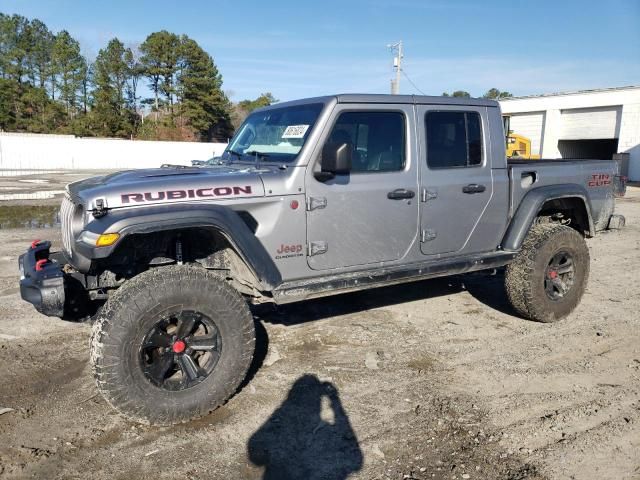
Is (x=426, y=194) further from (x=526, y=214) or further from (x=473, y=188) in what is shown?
(x=526, y=214)

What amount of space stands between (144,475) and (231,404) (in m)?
0.85

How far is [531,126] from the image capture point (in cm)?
2989

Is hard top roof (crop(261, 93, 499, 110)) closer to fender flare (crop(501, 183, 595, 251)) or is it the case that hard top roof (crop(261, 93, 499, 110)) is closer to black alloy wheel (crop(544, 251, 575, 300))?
fender flare (crop(501, 183, 595, 251))

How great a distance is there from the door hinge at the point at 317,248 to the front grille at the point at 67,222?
1.63 metres

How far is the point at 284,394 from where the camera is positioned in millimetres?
3721

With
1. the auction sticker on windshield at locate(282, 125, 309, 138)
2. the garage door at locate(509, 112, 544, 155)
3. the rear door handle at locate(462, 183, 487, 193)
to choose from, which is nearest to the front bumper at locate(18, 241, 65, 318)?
the auction sticker on windshield at locate(282, 125, 309, 138)

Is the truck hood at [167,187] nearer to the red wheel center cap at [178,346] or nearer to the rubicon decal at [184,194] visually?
the rubicon decal at [184,194]

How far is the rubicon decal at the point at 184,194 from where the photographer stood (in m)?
3.20

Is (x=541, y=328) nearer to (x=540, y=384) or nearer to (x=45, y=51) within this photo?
(x=540, y=384)

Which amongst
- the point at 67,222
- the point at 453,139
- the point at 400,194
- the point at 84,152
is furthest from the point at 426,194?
the point at 84,152

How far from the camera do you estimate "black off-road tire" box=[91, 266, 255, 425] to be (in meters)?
3.09

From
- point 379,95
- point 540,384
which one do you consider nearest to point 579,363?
point 540,384

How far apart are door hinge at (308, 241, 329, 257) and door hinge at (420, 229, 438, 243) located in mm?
924

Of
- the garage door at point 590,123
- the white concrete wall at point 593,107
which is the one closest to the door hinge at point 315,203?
the white concrete wall at point 593,107
